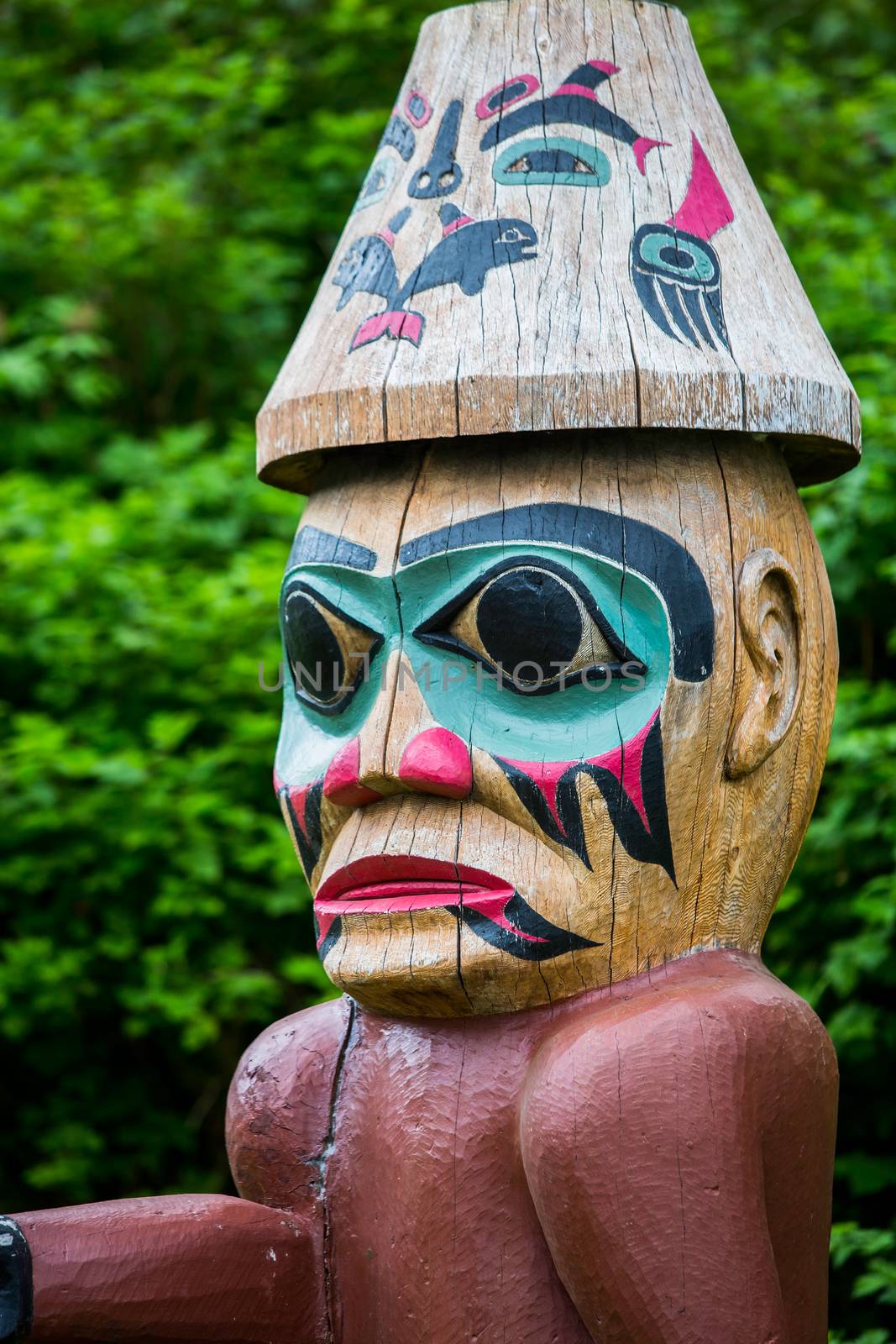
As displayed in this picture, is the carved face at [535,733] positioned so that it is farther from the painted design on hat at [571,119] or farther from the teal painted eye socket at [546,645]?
the painted design on hat at [571,119]

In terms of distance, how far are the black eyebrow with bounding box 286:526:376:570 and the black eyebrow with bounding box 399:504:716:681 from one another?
13 centimetres

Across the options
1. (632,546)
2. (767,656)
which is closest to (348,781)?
(632,546)

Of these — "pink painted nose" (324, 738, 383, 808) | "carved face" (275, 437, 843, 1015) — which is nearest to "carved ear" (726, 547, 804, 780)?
"carved face" (275, 437, 843, 1015)

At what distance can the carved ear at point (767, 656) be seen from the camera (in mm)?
2119

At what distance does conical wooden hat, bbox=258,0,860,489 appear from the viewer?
204 centimetres

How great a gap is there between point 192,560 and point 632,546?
2682mm

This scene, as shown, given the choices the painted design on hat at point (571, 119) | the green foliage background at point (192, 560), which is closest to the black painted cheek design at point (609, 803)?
the painted design on hat at point (571, 119)

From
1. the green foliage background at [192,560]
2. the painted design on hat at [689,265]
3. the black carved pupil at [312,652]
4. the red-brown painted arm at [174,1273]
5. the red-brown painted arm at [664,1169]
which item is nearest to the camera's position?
the red-brown painted arm at [664,1169]

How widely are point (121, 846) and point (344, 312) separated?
223 cm

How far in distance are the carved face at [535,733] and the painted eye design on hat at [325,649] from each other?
3cm

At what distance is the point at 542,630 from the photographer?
6.76ft

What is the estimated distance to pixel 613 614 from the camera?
81.3 inches

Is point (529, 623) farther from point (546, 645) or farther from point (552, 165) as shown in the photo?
A: point (552, 165)

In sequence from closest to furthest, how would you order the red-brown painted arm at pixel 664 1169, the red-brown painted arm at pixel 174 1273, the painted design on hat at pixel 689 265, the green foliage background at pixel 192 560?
the red-brown painted arm at pixel 664 1169, the red-brown painted arm at pixel 174 1273, the painted design on hat at pixel 689 265, the green foliage background at pixel 192 560
